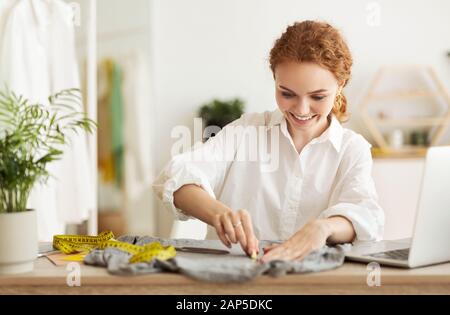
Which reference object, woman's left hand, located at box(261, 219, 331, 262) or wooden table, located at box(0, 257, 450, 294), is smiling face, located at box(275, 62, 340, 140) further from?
wooden table, located at box(0, 257, 450, 294)

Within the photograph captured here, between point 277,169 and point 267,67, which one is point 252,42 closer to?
point 267,67

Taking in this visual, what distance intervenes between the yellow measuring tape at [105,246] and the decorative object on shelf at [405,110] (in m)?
3.21

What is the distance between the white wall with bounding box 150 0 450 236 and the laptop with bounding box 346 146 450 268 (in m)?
3.25

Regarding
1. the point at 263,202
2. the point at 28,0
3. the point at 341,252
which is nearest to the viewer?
the point at 341,252

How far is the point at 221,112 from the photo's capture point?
427 cm

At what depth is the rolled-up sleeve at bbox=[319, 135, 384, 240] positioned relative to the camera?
1.47m

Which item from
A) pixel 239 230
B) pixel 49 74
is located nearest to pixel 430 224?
pixel 239 230

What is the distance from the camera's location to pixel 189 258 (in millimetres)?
1229

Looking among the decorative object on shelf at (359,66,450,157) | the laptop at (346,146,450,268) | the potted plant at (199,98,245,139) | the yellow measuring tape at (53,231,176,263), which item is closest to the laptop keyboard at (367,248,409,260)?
the laptop at (346,146,450,268)

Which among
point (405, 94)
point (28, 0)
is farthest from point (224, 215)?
point (405, 94)

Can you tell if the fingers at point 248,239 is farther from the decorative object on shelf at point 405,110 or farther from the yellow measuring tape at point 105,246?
the decorative object on shelf at point 405,110

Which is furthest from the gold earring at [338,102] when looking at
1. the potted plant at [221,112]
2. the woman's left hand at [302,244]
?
the potted plant at [221,112]
